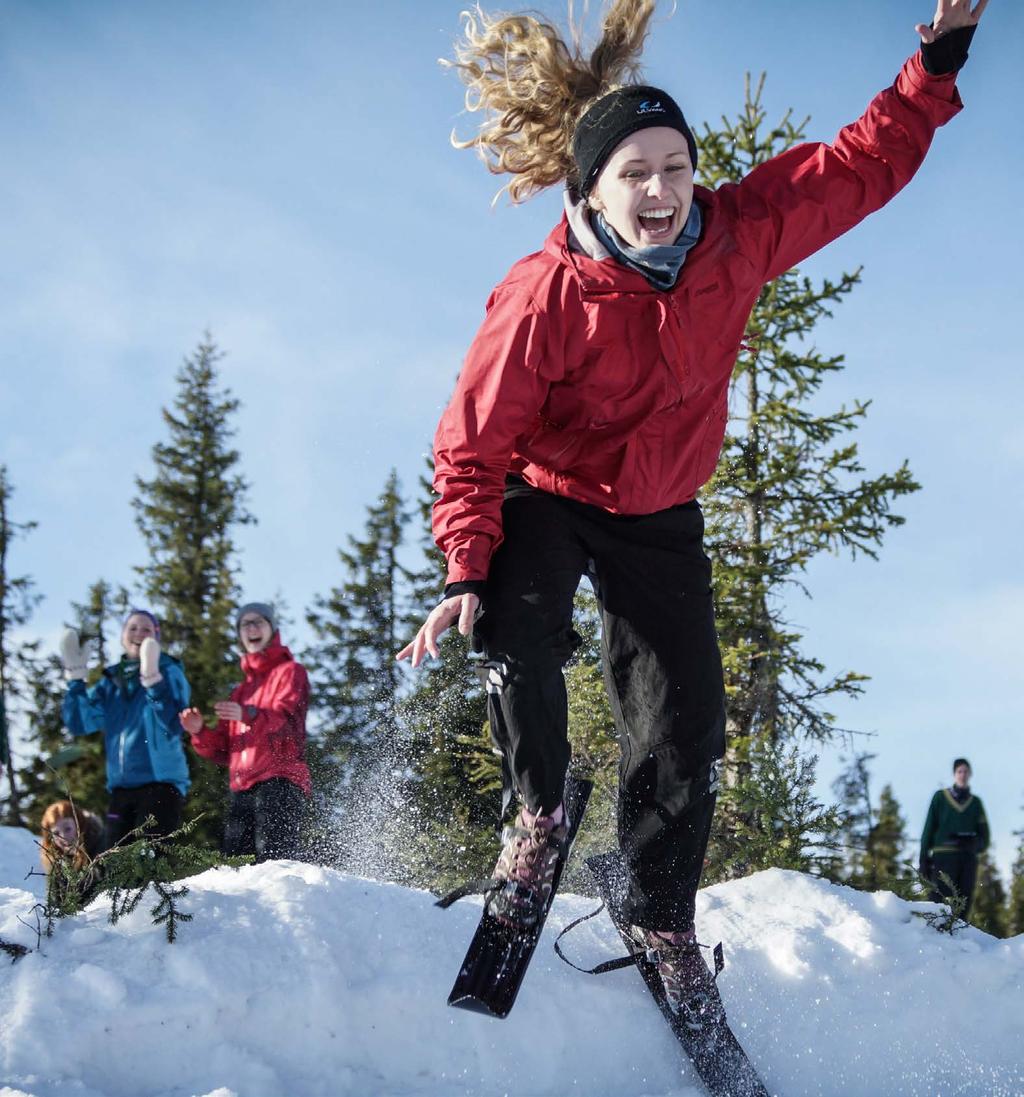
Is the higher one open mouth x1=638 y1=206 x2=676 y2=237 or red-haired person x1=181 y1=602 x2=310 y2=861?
open mouth x1=638 y1=206 x2=676 y2=237

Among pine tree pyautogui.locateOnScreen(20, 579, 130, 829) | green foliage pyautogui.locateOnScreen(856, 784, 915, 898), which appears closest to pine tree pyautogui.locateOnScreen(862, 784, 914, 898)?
green foliage pyautogui.locateOnScreen(856, 784, 915, 898)

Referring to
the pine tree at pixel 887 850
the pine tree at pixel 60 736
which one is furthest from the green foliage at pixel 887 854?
the pine tree at pixel 60 736

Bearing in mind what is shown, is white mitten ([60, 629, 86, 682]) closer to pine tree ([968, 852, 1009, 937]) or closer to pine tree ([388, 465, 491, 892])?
pine tree ([388, 465, 491, 892])

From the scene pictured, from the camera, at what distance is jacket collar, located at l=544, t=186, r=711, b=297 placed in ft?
10.2

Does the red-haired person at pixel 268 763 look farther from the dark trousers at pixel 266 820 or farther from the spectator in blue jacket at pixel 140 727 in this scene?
the spectator in blue jacket at pixel 140 727

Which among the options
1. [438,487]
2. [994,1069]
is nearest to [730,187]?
[438,487]

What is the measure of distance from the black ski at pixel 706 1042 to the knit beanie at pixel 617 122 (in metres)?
2.45

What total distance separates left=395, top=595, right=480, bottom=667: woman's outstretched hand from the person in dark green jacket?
900 cm

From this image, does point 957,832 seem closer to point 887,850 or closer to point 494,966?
point 494,966

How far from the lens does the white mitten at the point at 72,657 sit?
804 cm

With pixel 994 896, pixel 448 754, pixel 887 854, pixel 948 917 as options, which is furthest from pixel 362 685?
pixel 994 896

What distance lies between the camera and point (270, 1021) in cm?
303

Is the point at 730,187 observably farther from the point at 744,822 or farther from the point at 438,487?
the point at 744,822

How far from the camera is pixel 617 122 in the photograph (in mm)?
3271
